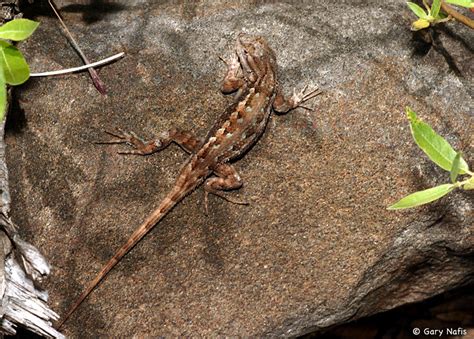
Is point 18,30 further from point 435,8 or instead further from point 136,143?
point 435,8

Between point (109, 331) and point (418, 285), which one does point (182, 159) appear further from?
point (418, 285)

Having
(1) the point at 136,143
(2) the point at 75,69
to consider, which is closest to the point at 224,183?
(1) the point at 136,143

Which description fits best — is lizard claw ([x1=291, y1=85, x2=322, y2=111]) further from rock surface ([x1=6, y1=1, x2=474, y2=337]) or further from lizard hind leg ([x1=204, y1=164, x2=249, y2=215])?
lizard hind leg ([x1=204, y1=164, x2=249, y2=215])

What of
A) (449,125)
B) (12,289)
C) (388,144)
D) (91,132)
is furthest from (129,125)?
(449,125)

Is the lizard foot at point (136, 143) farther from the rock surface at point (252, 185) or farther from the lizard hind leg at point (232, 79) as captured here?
the lizard hind leg at point (232, 79)

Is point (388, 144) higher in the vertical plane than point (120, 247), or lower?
higher

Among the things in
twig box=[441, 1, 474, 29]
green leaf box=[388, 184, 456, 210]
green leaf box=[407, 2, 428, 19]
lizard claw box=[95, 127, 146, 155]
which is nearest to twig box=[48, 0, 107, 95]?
lizard claw box=[95, 127, 146, 155]

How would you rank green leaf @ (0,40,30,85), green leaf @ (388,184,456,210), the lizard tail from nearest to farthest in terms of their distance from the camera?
green leaf @ (388,184,456,210) → green leaf @ (0,40,30,85) → the lizard tail

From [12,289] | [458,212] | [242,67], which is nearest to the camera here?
[12,289]
